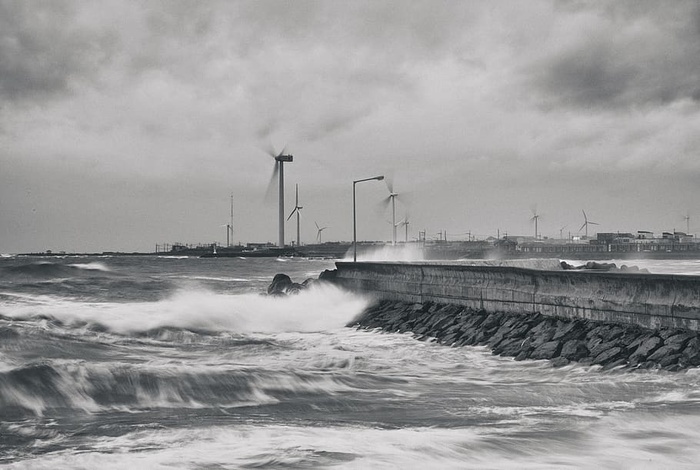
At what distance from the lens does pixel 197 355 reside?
17375 mm

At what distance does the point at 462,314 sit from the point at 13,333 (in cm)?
1302

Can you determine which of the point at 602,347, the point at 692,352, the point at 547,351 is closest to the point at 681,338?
the point at 692,352

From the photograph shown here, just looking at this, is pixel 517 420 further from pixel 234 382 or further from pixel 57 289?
pixel 57 289

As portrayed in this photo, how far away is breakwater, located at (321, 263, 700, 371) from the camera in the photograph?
12664 millimetres

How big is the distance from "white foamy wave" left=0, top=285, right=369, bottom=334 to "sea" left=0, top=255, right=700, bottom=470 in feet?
13.0

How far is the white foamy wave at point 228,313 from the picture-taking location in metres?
23.5

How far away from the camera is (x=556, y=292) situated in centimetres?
1603

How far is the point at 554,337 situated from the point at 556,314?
53.4 inches

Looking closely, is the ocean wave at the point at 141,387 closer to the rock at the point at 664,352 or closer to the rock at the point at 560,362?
A: the rock at the point at 560,362

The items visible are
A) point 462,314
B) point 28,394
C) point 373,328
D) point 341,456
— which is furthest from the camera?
point 373,328

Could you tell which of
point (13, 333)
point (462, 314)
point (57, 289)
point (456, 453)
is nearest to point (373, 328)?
point (462, 314)

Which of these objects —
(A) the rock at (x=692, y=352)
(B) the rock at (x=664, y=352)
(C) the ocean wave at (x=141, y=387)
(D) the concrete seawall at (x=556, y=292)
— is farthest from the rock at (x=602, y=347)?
(C) the ocean wave at (x=141, y=387)

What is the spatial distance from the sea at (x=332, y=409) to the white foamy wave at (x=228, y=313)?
3969 mm

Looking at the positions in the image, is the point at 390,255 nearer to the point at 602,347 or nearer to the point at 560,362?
the point at 560,362
